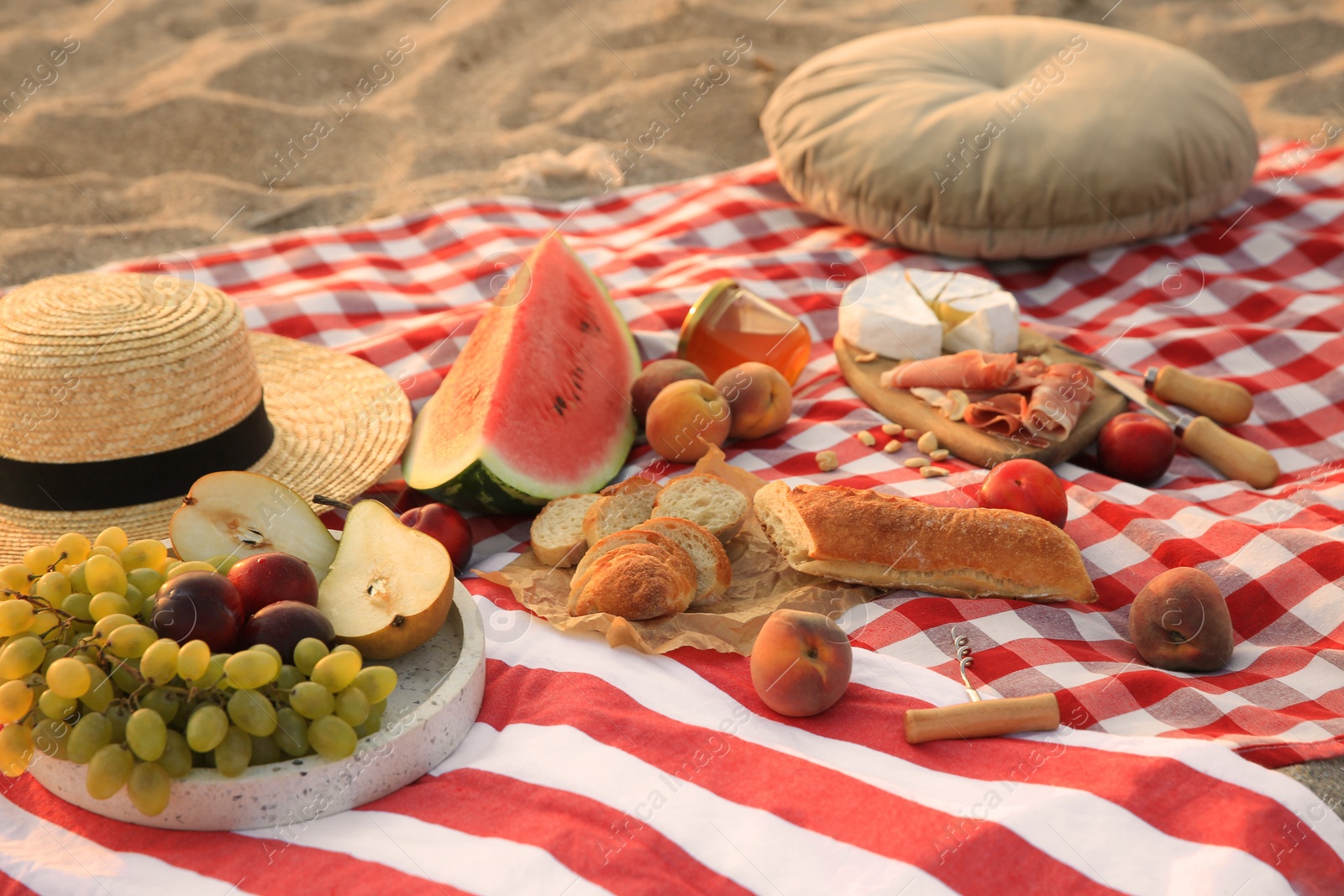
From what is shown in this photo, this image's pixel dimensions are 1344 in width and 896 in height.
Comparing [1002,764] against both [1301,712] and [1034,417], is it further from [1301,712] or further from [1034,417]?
[1034,417]

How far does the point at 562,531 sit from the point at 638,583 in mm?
315

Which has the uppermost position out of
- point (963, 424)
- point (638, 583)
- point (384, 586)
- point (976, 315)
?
point (384, 586)

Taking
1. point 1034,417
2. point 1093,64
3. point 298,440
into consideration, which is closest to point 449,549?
point 298,440

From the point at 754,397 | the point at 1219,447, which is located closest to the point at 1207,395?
the point at 1219,447

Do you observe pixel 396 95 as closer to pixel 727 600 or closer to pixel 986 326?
pixel 986 326

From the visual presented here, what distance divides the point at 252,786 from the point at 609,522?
716mm

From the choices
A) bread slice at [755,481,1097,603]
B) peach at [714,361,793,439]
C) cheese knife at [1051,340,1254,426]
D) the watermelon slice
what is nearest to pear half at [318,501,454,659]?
the watermelon slice

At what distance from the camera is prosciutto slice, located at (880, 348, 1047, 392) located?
206 centimetres

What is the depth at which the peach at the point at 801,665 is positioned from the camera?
130 cm

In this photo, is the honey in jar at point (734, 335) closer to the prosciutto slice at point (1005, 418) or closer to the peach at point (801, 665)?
the prosciutto slice at point (1005, 418)

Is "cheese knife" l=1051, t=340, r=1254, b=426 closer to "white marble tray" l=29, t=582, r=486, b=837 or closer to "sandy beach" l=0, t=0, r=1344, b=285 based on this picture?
"white marble tray" l=29, t=582, r=486, b=837

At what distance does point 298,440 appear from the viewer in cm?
191

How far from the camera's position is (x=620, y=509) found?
1.69 m

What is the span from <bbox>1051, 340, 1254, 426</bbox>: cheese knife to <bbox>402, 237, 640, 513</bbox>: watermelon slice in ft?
3.74
